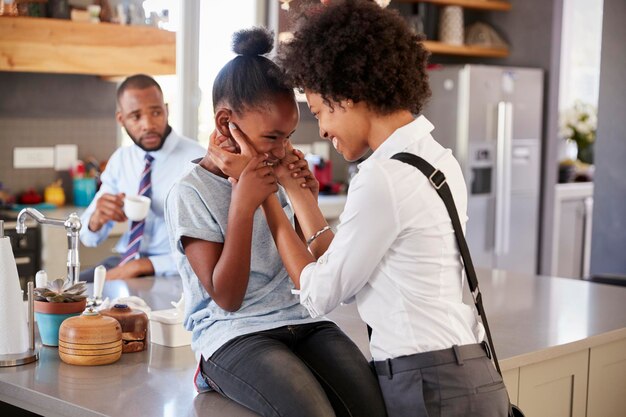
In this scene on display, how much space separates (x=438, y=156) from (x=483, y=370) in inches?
15.6

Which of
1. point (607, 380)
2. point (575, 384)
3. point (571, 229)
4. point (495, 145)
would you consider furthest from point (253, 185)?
point (571, 229)

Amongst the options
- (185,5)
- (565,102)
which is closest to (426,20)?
(185,5)

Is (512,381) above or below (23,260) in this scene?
above

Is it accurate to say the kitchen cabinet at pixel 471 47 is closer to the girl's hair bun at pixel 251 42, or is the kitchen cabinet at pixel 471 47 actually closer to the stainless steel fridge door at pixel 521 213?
the stainless steel fridge door at pixel 521 213

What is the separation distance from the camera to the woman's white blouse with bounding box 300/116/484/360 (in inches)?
62.2

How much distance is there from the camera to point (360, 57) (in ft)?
5.27

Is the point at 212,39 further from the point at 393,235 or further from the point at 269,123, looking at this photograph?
the point at 393,235

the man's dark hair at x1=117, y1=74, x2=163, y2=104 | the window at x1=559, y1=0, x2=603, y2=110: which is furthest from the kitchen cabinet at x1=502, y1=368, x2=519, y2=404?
the window at x1=559, y1=0, x2=603, y2=110

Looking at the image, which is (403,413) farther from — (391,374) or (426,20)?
(426,20)

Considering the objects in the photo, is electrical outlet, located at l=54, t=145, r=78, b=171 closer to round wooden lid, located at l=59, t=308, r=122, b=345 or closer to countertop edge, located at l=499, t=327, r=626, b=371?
round wooden lid, located at l=59, t=308, r=122, b=345

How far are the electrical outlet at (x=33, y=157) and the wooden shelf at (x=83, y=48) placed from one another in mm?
502

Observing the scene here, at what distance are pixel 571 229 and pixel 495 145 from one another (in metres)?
1.28

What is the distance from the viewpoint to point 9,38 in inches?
180

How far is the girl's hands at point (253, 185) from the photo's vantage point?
1746 mm
